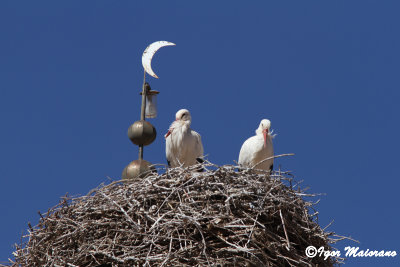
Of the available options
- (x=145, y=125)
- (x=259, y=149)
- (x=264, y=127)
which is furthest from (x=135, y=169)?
(x=264, y=127)

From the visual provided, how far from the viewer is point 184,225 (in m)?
7.92

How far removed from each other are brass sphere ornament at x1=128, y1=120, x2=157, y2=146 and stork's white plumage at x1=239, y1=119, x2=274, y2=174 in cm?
151

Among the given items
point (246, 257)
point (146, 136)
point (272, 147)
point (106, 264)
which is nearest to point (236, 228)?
point (246, 257)

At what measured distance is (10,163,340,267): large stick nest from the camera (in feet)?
25.8

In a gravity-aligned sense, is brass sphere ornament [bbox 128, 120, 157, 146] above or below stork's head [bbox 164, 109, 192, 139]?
below

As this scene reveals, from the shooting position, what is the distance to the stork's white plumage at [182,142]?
1173 cm

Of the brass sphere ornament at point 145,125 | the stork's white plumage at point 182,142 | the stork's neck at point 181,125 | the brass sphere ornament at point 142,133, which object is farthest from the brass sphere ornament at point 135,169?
the stork's neck at point 181,125

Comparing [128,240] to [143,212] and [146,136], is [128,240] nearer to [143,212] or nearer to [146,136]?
[143,212]

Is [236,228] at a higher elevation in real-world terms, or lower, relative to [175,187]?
lower

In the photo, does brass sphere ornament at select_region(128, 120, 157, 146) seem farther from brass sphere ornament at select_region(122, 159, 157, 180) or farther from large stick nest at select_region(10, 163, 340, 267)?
large stick nest at select_region(10, 163, 340, 267)

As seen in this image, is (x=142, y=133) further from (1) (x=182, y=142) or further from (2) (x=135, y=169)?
(1) (x=182, y=142)

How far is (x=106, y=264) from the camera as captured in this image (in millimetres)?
8109

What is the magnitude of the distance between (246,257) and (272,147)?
4249mm

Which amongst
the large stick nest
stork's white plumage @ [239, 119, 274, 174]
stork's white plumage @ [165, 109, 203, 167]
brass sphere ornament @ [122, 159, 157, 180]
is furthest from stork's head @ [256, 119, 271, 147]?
the large stick nest
